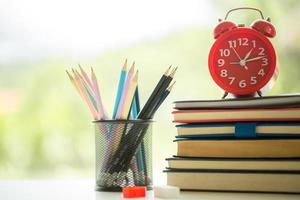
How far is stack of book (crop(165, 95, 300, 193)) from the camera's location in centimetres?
105

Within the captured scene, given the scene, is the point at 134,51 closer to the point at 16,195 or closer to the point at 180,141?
the point at 180,141

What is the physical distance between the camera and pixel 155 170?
5.33ft

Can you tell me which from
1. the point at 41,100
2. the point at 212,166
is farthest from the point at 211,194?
the point at 41,100

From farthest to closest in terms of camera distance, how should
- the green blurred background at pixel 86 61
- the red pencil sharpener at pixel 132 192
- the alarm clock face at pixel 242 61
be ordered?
the green blurred background at pixel 86 61, the alarm clock face at pixel 242 61, the red pencil sharpener at pixel 132 192

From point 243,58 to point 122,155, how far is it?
0.31 m

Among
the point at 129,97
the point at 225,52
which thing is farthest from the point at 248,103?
the point at 129,97

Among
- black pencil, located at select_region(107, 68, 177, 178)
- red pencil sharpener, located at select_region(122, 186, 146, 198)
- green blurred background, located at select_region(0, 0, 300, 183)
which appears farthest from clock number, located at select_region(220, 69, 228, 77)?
green blurred background, located at select_region(0, 0, 300, 183)

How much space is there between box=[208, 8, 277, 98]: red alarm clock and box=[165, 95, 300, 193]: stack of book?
71 millimetres

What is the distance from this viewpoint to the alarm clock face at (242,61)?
1.15m

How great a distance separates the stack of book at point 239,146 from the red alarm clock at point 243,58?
0.07 metres

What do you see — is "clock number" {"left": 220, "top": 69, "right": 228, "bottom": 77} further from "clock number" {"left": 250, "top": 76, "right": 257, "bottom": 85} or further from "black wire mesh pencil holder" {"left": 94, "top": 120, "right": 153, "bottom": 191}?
"black wire mesh pencil holder" {"left": 94, "top": 120, "right": 153, "bottom": 191}

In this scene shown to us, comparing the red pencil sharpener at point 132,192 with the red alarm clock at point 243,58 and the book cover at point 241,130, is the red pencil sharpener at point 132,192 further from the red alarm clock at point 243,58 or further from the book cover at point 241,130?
the red alarm clock at point 243,58

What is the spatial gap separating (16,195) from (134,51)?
2.22 ft

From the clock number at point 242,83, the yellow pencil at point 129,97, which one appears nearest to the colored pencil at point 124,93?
the yellow pencil at point 129,97
